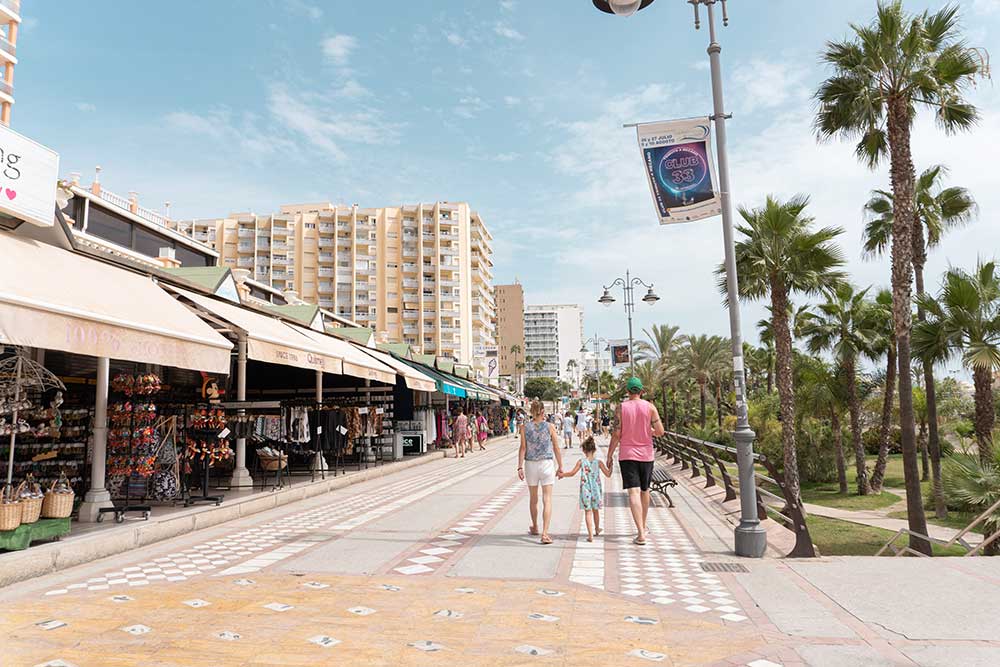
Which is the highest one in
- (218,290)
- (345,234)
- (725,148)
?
(345,234)

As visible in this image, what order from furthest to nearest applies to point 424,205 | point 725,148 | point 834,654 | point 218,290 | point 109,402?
1. point 424,205
2. point 218,290
3. point 109,402
4. point 725,148
5. point 834,654

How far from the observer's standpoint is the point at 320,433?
43.9ft

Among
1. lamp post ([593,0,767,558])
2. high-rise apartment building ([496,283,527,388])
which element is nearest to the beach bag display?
lamp post ([593,0,767,558])

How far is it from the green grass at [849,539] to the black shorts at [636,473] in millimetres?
7589

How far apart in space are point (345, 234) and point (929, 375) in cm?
8852

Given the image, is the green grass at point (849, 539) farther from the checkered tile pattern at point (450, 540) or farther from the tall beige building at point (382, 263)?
the tall beige building at point (382, 263)

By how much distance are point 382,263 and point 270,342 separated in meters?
86.8

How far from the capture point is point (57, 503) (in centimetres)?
668

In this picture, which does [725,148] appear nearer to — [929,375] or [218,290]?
[218,290]

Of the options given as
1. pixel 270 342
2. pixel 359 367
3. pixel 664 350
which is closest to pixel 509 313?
pixel 664 350

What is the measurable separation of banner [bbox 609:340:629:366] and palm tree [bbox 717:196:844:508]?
10.1m

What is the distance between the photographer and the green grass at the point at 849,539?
44.3 feet

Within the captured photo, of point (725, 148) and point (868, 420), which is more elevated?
point (725, 148)

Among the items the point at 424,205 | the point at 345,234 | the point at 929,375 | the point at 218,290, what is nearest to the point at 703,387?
the point at 929,375
